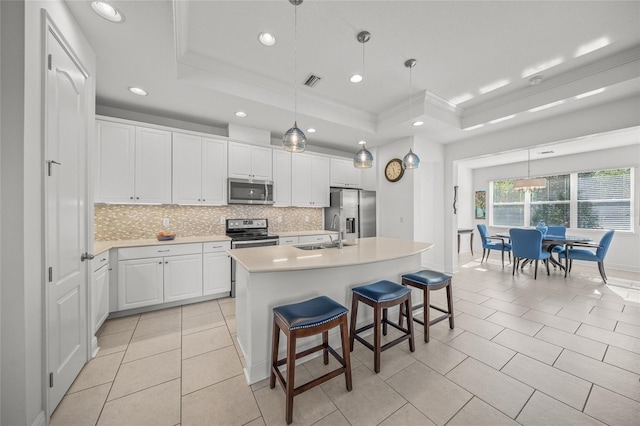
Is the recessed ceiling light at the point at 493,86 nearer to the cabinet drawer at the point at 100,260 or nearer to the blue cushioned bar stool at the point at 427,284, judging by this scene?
the blue cushioned bar stool at the point at 427,284

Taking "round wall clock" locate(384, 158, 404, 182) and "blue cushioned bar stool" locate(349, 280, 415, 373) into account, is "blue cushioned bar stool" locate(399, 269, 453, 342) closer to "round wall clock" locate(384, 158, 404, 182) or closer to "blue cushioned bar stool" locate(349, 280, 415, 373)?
"blue cushioned bar stool" locate(349, 280, 415, 373)

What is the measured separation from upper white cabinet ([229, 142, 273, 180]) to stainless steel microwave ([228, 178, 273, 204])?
103 mm

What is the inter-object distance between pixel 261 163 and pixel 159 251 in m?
2.10

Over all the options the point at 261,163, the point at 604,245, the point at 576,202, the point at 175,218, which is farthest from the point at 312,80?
the point at 576,202

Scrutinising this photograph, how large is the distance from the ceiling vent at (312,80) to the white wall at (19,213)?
237 centimetres

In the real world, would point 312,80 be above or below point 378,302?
above

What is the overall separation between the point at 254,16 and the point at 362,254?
7.99ft

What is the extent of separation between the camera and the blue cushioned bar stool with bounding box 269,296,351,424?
1517 mm

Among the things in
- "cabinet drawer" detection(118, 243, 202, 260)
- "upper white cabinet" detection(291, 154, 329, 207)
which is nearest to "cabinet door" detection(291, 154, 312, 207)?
"upper white cabinet" detection(291, 154, 329, 207)

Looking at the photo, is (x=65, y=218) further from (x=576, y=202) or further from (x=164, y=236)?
(x=576, y=202)

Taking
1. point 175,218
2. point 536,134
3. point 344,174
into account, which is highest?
point 536,134

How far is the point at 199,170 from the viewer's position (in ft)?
12.2

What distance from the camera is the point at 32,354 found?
1.34 meters

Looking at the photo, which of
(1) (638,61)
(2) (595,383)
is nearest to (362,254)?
(2) (595,383)
